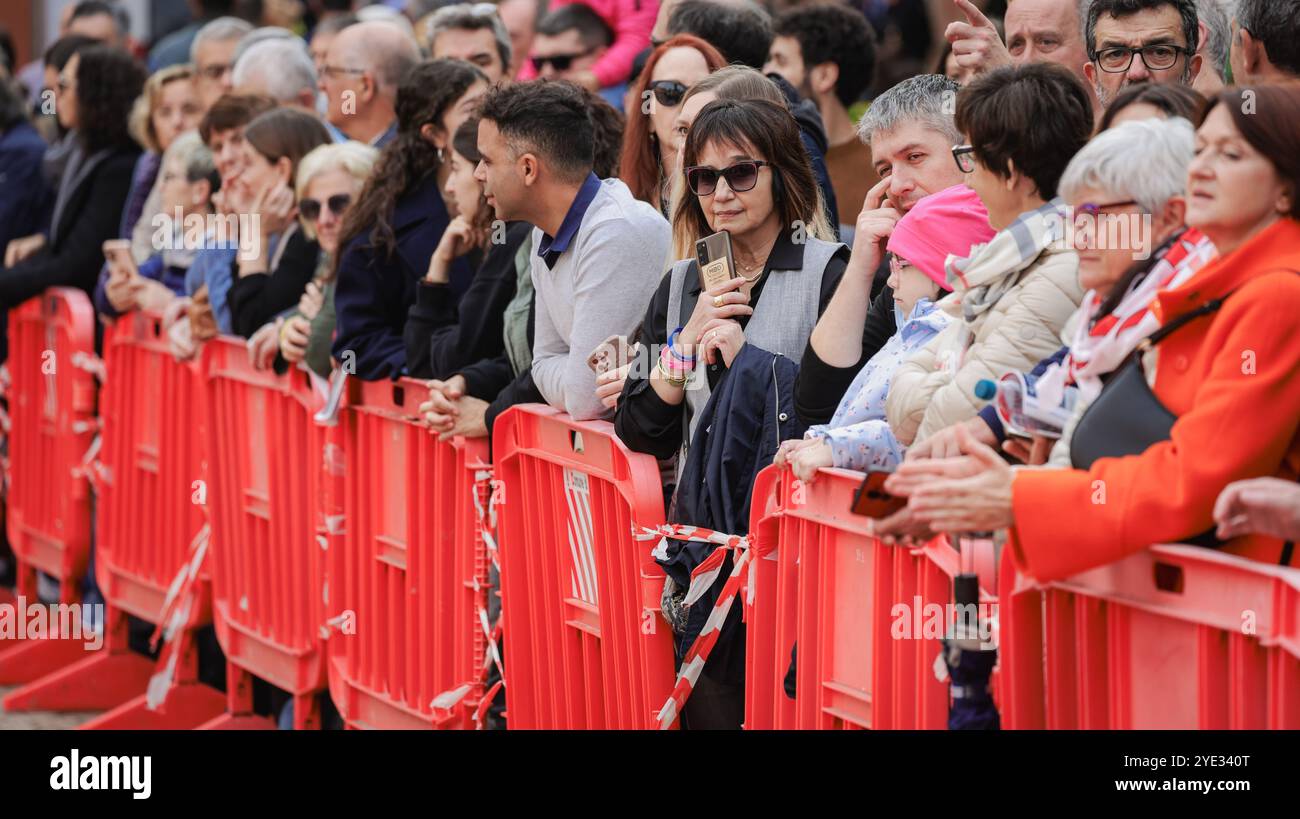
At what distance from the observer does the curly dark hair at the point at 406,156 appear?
22.6 ft

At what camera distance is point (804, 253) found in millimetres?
5082

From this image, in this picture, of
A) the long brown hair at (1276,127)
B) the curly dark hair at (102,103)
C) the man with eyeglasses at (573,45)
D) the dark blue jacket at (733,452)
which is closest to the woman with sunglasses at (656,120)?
the dark blue jacket at (733,452)

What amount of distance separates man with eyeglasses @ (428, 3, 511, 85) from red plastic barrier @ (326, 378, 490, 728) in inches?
88.6

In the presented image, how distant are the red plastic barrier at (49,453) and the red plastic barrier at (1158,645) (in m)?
6.86

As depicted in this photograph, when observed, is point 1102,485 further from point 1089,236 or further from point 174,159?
point 174,159

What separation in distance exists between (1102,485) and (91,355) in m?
7.14

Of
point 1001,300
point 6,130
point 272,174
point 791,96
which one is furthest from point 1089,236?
point 6,130

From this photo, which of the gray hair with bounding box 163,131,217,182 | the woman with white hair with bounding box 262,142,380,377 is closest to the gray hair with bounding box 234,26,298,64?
the gray hair with bounding box 163,131,217,182

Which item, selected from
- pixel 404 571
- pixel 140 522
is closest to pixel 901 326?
pixel 404 571

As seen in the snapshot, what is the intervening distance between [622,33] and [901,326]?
4.93 meters

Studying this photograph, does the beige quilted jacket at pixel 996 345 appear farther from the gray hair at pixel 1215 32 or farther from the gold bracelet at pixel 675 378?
the gray hair at pixel 1215 32
